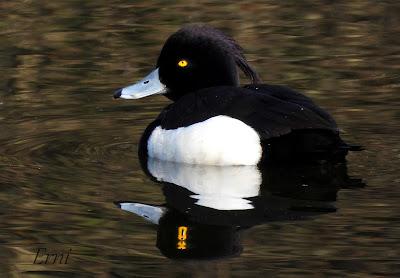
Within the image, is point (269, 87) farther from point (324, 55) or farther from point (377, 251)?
point (324, 55)

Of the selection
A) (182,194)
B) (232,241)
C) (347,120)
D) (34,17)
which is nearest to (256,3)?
(34,17)

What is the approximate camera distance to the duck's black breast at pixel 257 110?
811cm

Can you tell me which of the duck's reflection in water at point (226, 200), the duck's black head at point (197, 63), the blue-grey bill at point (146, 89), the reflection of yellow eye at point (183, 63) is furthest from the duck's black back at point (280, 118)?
the blue-grey bill at point (146, 89)

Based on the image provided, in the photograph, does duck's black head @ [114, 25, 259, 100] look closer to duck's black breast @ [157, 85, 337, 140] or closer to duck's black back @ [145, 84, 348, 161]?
duck's black breast @ [157, 85, 337, 140]

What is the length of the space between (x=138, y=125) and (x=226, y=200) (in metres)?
2.42

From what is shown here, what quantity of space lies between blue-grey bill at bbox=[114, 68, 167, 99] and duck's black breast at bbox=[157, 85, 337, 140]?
669 mm

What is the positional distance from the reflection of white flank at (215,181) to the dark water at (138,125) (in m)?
0.17

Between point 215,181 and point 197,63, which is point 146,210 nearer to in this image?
point 215,181

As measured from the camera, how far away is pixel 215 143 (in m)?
8.43

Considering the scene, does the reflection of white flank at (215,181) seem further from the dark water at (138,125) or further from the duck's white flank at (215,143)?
the dark water at (138,125)

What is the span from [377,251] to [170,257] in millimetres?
Answer: 1030

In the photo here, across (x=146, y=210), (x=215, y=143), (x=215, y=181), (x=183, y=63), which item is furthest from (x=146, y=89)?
(x=146, y=210)

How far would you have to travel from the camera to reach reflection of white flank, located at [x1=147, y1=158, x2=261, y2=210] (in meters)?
7.55

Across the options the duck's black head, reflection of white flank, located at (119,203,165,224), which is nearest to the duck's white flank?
the duck's black head
